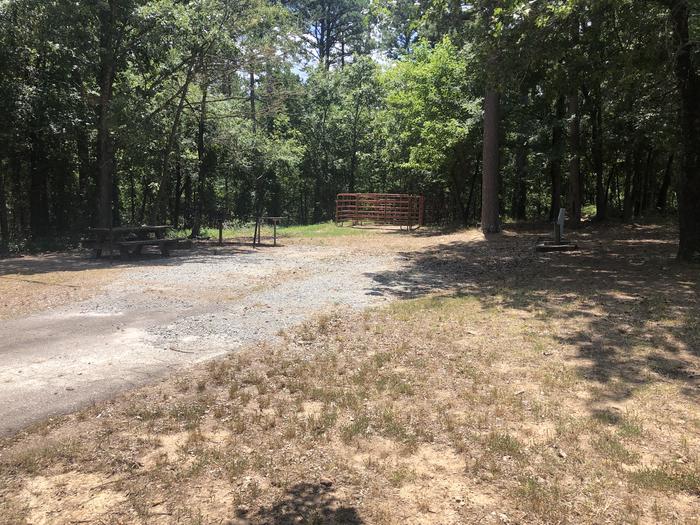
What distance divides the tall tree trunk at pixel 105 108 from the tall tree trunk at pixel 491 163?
10.7 metres

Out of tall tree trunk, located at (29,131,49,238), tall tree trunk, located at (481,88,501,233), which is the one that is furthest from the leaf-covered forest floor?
tall tree trunk, located at (29,131,49,238)

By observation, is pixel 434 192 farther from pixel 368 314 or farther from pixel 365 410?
pixel 365 410

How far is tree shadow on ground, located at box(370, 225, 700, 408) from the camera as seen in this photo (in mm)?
4398

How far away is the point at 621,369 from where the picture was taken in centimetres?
429

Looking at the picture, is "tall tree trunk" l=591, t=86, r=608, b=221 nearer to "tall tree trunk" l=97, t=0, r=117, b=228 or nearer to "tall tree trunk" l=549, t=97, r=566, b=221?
"tall tree trunk" l=549, t=97, r=566, b=221

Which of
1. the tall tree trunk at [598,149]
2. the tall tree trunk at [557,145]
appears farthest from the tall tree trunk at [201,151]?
the tall tree trunk at [598,149]

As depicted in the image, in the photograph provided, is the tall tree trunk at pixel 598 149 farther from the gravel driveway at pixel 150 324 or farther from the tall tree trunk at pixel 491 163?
the gravel driveway at pixel 150 324

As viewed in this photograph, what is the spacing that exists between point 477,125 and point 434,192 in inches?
269

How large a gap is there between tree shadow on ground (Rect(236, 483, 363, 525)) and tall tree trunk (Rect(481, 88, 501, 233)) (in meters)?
13.6

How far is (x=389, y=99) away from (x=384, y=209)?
4.74 meters

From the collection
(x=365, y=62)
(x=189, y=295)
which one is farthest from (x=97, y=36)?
(x=365, y=62)

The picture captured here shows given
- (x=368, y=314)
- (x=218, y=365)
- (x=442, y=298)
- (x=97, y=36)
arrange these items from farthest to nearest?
1. (x=97, y=36)
2. (x=442, y=298)
3. (x=368, y=314)
4. (x=218, y=365)

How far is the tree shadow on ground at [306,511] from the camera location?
241cm

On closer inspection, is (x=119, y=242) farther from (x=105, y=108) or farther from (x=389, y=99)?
(x=389, y=99)
